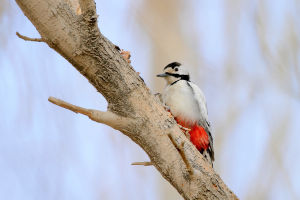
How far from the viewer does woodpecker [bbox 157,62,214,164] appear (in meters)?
4.29

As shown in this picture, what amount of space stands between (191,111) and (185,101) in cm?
11

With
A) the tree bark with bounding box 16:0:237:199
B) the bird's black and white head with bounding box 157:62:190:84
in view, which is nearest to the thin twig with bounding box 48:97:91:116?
the tree bark with bounding box 16:0:237:199

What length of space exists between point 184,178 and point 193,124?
1.62m

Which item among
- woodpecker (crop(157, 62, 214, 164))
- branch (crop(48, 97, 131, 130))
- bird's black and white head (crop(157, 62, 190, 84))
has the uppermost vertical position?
bird's black and white head (crop(157, 62, 190, 84))

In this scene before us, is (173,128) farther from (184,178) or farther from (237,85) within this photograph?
(237,85)

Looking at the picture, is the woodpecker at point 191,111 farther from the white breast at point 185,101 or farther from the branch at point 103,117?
the branch at point 103,117

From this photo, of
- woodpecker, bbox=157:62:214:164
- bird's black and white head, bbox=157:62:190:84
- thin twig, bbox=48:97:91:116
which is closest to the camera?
thin twig, bbox=48:97:91:116

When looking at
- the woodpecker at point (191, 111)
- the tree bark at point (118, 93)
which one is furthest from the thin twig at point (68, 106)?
the woodpecker at point (191, 111)

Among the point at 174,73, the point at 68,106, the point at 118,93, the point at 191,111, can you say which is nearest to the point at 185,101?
the point at 191,111

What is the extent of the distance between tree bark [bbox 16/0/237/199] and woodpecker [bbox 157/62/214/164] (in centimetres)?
137

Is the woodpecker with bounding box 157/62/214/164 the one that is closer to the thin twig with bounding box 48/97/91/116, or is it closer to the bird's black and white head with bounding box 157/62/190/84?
the bird's black and white head with bounding box 157/62/190/84

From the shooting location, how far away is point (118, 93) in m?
2.64

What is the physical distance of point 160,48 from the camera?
5.72 m

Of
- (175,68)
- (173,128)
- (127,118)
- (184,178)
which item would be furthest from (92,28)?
(175,68)
